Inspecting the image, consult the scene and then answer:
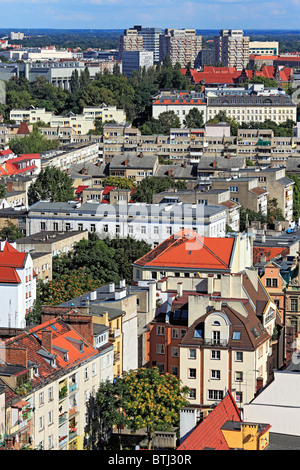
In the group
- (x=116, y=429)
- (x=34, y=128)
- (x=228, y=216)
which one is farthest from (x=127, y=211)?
(x=34, y=128)

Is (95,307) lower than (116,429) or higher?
higher

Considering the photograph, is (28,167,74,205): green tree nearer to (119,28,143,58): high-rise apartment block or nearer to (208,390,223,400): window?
(208,390,223,400): window

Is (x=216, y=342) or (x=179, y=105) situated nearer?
(x=216, y=342)

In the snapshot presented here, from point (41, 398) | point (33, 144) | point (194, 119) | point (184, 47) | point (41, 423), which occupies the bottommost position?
point (33, 144)

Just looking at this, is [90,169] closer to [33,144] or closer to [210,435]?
[33,144]

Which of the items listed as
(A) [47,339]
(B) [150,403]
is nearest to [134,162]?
(A) [47,339]

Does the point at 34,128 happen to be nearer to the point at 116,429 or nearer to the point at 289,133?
the point at 289,133

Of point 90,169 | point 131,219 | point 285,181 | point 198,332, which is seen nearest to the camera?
point 198,332
